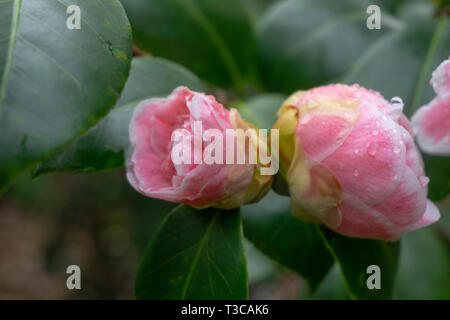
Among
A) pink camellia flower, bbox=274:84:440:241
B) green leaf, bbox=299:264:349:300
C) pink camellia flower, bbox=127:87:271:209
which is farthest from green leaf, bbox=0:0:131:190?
green leaf, bbox=299:264:349:300

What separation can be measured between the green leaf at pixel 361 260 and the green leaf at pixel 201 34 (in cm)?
49

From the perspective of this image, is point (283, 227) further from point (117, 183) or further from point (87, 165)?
point (117, 183)

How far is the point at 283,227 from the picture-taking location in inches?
29.3

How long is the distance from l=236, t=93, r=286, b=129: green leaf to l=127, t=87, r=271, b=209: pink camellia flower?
0.91 feet

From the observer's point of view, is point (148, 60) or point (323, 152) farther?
point (148, 60)

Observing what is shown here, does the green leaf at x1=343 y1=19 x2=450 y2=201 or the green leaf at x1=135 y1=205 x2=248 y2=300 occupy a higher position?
the green leaf at x1=343 y1=19 x2=450 y2=201

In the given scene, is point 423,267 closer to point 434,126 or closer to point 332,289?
point 332,289

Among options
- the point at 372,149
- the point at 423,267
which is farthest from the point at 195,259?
the point at 423,267

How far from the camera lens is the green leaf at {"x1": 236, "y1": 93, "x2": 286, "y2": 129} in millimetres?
884

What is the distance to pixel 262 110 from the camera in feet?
3.01

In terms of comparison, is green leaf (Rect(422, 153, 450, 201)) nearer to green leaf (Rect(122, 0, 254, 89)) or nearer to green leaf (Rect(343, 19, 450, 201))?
green leaf (Rect(343, 19, 450, 201))

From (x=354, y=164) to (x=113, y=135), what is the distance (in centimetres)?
30
